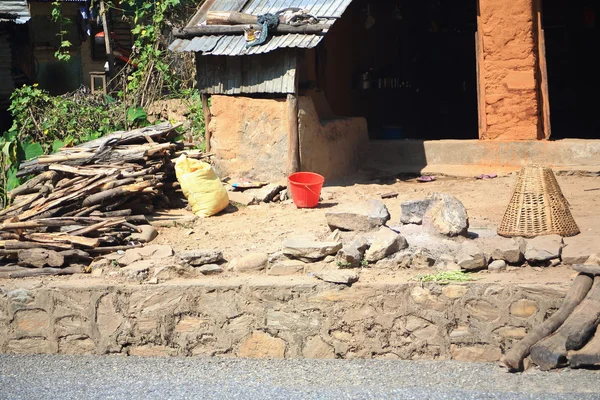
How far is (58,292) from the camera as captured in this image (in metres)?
6.51

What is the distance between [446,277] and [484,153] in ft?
15.4

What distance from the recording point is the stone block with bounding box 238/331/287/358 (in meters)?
6.23

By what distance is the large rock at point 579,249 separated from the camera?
616 centimetres

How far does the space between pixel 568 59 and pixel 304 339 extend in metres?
9.68

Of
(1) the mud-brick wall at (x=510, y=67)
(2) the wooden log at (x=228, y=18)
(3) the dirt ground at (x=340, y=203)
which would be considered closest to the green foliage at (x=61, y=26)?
(2) the wooden log at (x=228, y=18)

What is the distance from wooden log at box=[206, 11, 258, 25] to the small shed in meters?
0.12

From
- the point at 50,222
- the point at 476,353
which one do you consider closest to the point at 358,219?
the point at 476,353

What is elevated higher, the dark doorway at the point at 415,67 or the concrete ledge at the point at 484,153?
the dark doorway at the point at 415,67

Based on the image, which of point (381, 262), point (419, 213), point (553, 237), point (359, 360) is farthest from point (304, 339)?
point (553, 237)

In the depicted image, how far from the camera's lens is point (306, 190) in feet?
28.8

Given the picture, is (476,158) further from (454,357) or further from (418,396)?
(418,396)

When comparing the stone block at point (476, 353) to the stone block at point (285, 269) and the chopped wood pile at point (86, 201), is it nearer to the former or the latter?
the stone block at point (285, 269)

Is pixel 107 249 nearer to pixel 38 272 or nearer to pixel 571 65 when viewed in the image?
pixel 38 272

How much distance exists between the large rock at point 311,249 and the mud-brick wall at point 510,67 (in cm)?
441
